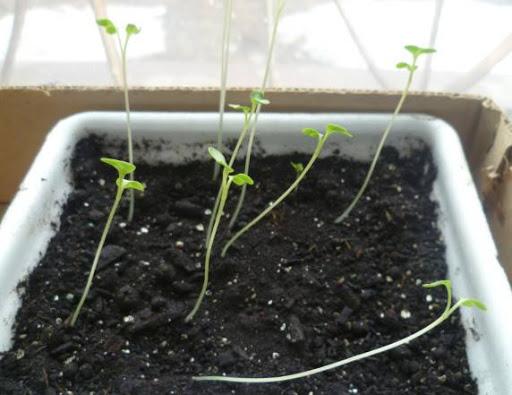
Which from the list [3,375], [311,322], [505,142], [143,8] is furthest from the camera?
[143,8]

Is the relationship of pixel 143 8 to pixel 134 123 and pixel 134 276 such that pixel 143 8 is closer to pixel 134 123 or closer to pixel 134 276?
pixel 134 123

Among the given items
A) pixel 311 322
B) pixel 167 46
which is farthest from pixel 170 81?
pixel 311 322

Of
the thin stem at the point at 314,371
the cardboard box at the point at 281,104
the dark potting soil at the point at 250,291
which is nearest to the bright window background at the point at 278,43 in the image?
the cardboard box at the point at 281,104

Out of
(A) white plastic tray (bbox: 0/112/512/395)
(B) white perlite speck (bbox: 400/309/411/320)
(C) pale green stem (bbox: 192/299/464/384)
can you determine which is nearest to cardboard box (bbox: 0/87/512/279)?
(A) white plastic tray (bbox: 0/112/512/395)

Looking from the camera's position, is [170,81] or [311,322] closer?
[311,322]

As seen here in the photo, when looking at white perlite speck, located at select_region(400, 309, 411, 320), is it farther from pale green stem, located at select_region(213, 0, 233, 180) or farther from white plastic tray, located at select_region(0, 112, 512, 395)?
pale green stem, located at select_region(213, 0, 233, 180)

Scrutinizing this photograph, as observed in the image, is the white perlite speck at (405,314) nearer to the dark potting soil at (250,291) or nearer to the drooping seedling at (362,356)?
the dark potting soil at (250,291)

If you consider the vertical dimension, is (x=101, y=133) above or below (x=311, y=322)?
above

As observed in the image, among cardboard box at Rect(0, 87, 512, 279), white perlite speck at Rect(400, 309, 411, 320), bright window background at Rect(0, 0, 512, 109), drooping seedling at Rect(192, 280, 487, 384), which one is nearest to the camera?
drooping seedling at Rect(192, 280, 487, 384)
